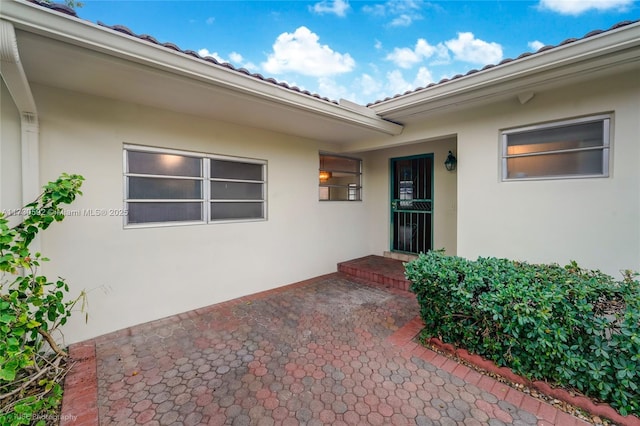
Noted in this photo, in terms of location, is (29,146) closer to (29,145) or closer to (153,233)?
(29,145)

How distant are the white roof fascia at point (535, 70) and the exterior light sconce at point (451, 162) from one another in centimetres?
161

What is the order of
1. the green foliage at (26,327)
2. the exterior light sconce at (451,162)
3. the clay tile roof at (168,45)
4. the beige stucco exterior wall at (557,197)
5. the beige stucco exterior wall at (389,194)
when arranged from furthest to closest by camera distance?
the beige stucco exterior wall at (389,194) < the exterior light sconce at (451,162) < the beige stucco exterior wall at (557,197) < the clay tile roof at (168,45) < the green foliage at (26,327)

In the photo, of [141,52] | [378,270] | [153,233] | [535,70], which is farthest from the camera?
[378,270]

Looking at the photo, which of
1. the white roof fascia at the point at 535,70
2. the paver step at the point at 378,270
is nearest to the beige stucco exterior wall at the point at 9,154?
the white roof fascia at the point at 535,70

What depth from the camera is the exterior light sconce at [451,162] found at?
18.2ft

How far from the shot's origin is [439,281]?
3.00 metres

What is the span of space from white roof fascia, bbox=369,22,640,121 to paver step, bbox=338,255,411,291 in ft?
10.4

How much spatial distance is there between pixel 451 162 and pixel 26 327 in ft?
21.4

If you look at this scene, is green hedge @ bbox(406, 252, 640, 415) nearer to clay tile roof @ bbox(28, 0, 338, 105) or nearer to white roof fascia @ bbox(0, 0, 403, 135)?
white roof fascia @ bbox(0, 0, 403, 135)

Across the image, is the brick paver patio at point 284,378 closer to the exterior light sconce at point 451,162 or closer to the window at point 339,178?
the window at point 339,178

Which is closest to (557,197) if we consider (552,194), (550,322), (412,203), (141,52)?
(552,194)

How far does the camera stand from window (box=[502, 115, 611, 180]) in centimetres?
340

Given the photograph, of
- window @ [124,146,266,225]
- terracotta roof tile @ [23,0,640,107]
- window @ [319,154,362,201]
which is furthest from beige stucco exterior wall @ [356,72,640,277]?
window @ [124,146,266,225]

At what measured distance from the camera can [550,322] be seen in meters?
2.35
